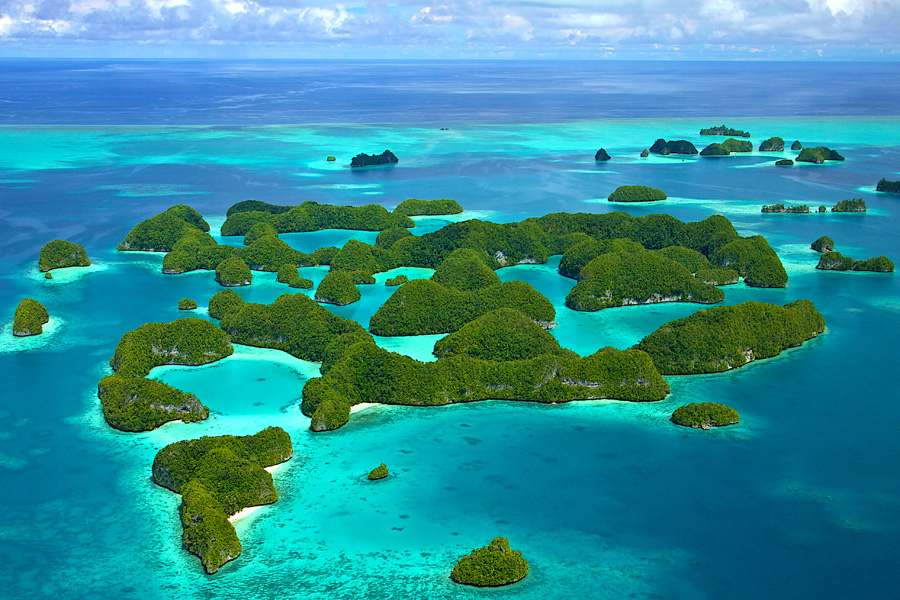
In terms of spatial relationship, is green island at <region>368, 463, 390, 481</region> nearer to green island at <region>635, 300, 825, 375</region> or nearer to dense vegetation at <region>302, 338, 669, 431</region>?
dense vegetation at <region>302, 338, 669, 431</region>

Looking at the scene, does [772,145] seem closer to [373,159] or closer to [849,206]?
[849,206]

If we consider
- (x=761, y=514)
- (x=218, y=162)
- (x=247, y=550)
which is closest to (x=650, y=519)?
(x=761, y=514)

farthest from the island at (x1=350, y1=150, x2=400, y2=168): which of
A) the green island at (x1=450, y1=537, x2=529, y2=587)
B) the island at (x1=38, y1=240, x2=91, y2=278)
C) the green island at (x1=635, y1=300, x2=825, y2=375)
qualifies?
the green island at (x1=450, y1=537, x2=529, y2=587)

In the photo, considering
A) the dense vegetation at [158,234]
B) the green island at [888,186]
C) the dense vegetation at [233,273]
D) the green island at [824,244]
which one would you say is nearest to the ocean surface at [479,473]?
the dense vegetation at [233,273]

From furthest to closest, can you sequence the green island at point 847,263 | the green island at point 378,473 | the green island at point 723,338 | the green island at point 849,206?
the green island at point 849,206
the green island at point 847,263
the green island at point 723,338
the green island at point 378,473

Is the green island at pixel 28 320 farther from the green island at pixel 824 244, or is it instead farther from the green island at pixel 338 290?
the green island at pixel 824 244
